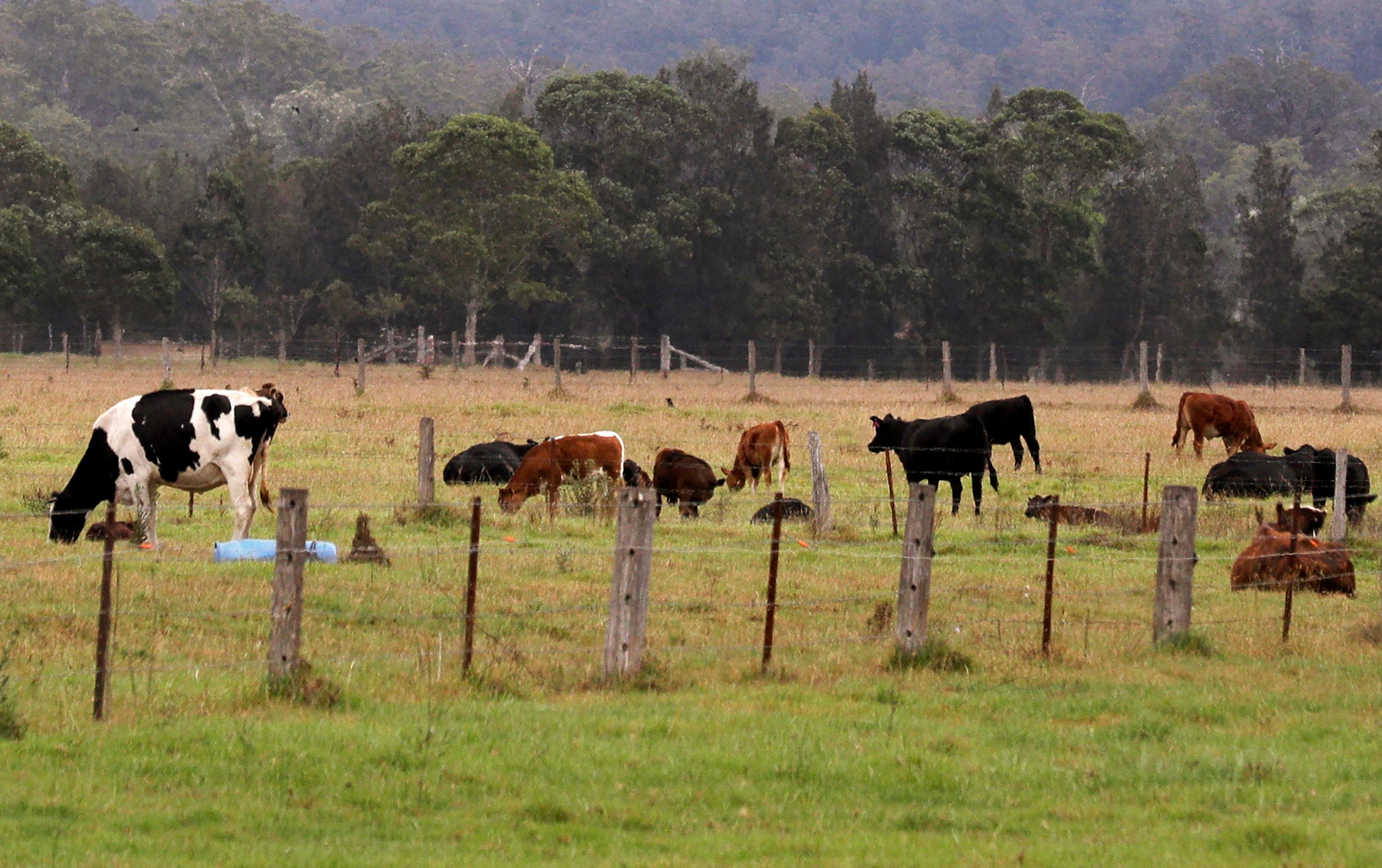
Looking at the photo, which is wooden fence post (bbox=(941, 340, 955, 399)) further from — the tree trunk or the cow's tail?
the tree trunk

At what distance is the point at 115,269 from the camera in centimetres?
5628

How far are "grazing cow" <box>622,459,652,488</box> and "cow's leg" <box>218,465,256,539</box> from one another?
4.68 m

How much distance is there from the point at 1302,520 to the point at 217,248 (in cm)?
5213

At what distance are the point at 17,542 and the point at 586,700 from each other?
659cm

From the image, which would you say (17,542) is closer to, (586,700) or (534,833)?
(586,700)

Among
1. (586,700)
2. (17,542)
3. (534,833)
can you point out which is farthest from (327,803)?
(17,542)

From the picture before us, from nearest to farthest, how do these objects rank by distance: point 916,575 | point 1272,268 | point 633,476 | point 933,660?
point 916,575 < point 933,660 < point 633,476 < point 1272,268

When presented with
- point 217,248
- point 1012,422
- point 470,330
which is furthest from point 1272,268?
point 1012,422

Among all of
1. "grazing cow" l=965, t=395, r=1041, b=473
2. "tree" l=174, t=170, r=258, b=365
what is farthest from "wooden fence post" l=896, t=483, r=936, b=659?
"tree" l=174, t=170, r=258, b=365

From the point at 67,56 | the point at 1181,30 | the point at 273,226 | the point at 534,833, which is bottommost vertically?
the point at 534,833

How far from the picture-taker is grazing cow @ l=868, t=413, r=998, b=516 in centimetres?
1970

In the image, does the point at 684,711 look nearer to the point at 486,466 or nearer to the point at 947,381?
the point at 486,466

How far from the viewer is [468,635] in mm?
9719

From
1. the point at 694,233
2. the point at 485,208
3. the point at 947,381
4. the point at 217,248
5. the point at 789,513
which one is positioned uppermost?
the point at 485,208
